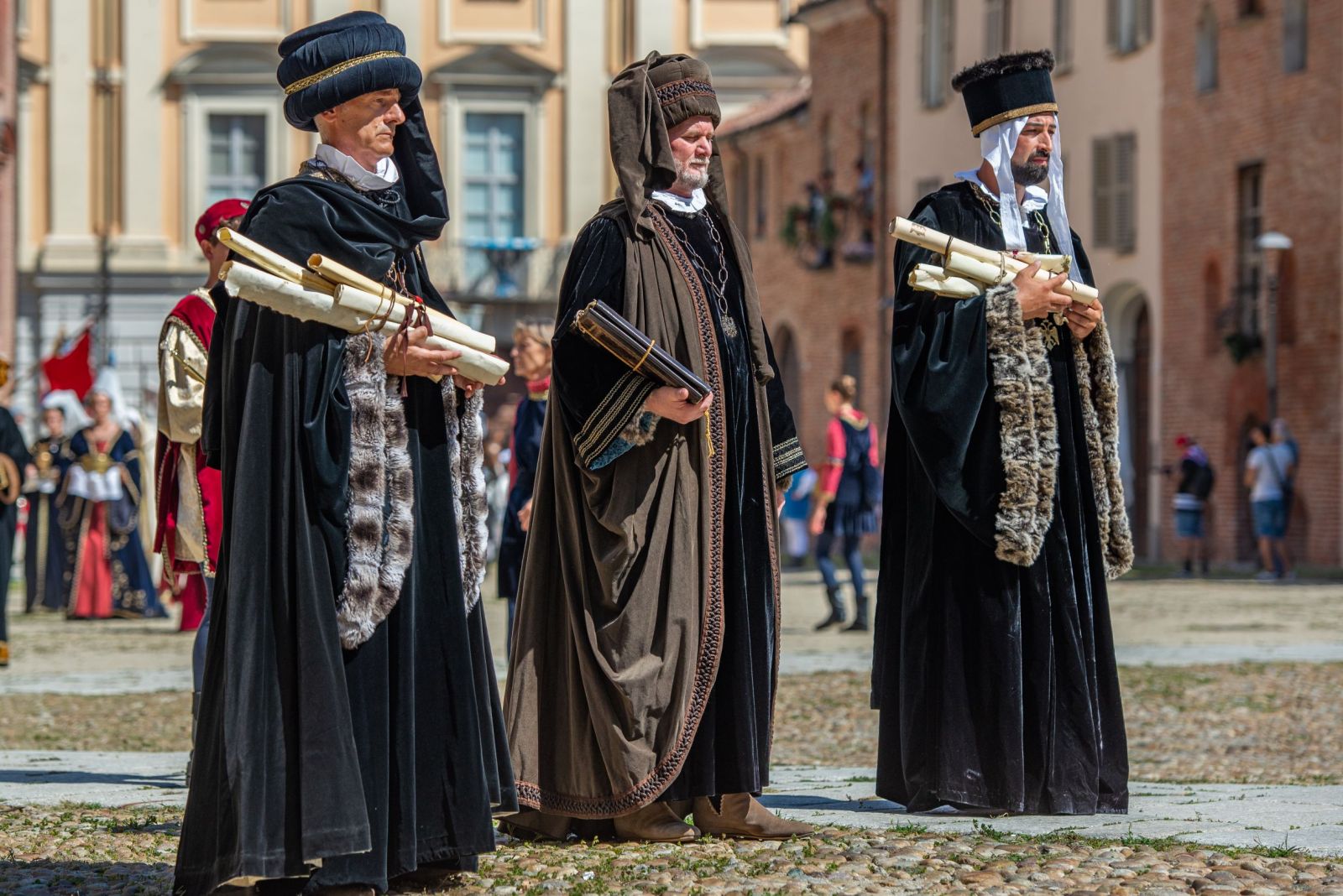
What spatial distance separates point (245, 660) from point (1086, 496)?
2807 mm

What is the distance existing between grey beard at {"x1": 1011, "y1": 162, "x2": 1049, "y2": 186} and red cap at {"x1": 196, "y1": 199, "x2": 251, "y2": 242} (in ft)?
7.97

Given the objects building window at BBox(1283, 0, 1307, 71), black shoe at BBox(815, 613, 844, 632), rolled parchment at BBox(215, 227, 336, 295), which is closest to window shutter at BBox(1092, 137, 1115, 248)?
building window at BBox(1283, 0, 1307, 71)

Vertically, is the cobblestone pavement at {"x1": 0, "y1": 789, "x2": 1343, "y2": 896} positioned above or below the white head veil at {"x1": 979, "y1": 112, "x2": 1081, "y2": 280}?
below

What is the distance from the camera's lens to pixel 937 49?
39.0m

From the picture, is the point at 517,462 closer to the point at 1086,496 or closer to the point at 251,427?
the point at 1086,496

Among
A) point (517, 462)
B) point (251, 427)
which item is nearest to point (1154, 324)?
point (517, 462)

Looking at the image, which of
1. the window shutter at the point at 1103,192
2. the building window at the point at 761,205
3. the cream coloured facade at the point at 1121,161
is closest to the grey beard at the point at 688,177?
the cream coloured facade at the point at 1121,161

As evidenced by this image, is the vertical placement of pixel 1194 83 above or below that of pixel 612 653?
above

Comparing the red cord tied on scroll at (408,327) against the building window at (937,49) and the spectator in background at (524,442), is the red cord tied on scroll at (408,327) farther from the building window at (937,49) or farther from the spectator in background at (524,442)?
the building window at (937,49)

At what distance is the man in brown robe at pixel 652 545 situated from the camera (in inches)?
245

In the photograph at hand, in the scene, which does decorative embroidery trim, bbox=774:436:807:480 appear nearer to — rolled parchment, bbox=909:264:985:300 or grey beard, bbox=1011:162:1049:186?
rolled parchment, bbox=909:264:985:300

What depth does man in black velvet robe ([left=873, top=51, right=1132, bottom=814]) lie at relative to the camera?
680 cm

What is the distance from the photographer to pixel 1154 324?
32438 mm

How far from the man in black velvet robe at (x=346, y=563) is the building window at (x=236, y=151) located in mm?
40558
